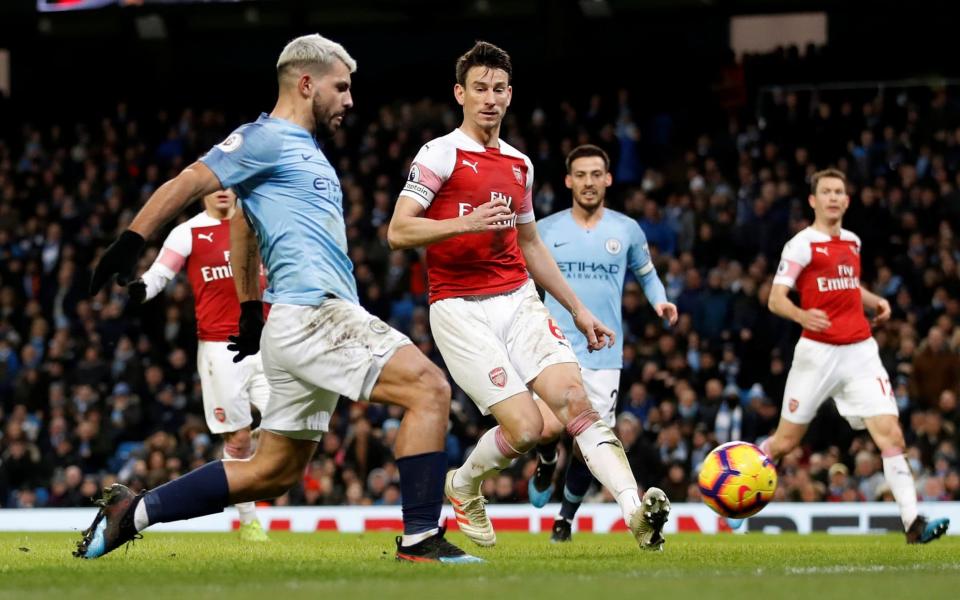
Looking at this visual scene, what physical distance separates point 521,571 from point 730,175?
1677 centimetres

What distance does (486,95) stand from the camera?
8.67 m

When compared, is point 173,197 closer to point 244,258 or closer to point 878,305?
point 244,258

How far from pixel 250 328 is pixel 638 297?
13.5 meters

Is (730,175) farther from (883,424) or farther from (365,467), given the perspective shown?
(883,424)

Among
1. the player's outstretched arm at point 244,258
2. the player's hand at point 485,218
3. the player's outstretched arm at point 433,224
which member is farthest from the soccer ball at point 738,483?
the player's outstretched arm at point 244,258

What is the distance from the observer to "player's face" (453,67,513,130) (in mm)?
8648

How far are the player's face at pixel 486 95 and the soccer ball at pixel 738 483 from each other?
2.89 m

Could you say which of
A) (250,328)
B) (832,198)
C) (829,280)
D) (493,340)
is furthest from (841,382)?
(250,328)

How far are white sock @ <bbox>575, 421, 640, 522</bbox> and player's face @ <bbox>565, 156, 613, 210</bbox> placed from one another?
11.3 ft

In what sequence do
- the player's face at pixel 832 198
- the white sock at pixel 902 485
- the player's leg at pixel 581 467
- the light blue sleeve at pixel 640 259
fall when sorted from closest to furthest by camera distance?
the white sock at pixel 902 485
the player's leg at pixel 581 467
the light blue sleeve at pixel 640 259
the player's face at pixel 832 198

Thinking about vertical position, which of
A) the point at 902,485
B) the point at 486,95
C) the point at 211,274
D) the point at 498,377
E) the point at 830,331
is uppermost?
the point at 486,95

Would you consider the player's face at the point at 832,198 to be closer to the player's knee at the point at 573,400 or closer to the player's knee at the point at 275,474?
the player's knee at the point at 573,400

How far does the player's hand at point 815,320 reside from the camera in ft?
37.9

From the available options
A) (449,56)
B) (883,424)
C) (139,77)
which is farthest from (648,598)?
(139,77)
